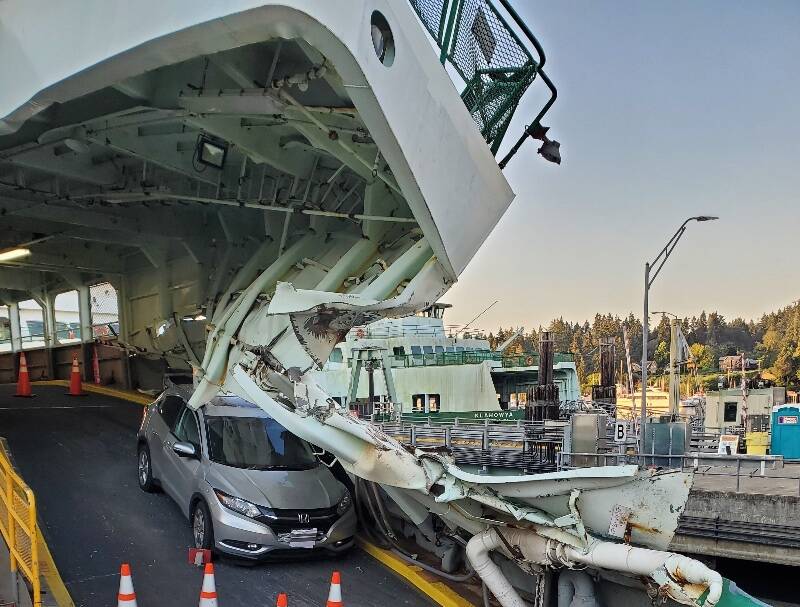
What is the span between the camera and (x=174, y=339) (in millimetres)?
12281

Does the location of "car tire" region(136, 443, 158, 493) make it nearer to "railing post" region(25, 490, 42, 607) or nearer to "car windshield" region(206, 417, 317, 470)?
"car windshield" region(206, 417, 317, 470)

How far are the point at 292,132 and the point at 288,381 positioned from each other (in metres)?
2.62

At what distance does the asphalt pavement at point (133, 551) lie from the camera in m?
6.21

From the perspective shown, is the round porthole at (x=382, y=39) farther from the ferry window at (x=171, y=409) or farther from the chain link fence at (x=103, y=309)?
Answer: the chain link fence at (x=103, y=309)

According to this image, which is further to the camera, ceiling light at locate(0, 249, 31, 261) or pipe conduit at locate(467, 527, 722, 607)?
ceiling light at locate(0, 249, 31, 261)

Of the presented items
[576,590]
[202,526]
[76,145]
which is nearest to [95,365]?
[202,526]

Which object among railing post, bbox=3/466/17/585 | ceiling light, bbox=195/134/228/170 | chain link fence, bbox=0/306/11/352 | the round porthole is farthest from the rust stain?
chain link fence, bbox=0/306/11/352

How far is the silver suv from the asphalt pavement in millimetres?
277

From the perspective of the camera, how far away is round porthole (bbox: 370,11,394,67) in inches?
189

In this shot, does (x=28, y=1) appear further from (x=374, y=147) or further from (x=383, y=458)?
(x=383, y=458)

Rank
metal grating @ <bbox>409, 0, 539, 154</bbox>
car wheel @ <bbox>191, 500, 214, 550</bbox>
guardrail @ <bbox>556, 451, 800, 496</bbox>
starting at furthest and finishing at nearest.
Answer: guardrail @ <bbox>556, 451, 800, 496</bbox> < car wheel @ <bbox>191, 500, 214, 550</bbox> < metal grating @ <bbox>409, 0, 539, 154</bbox>

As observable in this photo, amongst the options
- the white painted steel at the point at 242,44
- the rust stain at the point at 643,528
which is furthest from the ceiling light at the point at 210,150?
the rust stain at the point at 643,528

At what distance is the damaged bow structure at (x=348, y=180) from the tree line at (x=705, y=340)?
81698 millimetres

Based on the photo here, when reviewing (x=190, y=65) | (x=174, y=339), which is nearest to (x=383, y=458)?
(x=190, y=65)
